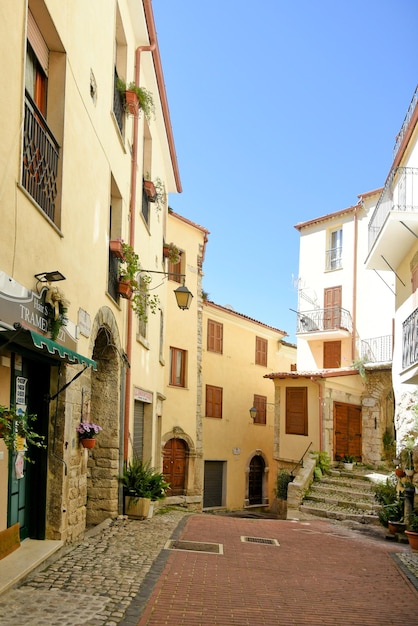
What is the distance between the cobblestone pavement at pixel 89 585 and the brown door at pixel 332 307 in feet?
62.4

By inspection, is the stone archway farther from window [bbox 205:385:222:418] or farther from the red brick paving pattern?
window [bbox 205:385:222:418]

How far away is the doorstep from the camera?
5.86 meters

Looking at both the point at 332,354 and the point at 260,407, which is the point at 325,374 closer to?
the point at 332,354

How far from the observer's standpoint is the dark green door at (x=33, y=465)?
276 inches

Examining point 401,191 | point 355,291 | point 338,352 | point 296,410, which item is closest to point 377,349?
point 338,352

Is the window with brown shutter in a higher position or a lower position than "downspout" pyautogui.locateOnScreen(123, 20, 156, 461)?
lower

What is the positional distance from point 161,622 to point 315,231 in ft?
83.2

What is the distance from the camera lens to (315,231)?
29.5 meters

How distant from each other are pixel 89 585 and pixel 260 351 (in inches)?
926

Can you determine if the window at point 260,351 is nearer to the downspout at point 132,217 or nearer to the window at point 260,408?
the window at point 260,408

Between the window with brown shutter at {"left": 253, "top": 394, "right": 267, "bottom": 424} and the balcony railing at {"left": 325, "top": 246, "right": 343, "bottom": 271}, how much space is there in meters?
→ 6.72

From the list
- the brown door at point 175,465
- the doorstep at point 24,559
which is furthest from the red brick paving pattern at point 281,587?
the brown door at point 175,465

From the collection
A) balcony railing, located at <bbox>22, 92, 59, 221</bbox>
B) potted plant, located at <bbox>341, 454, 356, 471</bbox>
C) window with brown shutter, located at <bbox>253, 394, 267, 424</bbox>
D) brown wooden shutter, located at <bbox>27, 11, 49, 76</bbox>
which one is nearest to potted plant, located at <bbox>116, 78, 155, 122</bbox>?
brown wooden shutter, located at <bbox>27, 11, 49, 76</bbox>

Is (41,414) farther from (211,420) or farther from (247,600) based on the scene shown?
(211,420)
